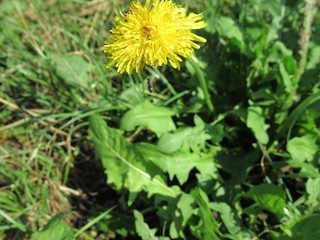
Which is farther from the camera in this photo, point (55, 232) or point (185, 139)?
point (185, 139)

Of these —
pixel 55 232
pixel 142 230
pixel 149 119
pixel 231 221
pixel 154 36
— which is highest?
pixel 154 36

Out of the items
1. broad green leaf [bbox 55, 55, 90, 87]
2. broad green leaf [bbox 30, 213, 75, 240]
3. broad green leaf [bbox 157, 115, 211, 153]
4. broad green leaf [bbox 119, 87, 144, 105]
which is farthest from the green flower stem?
broad green leaf [bbox 30, 213, 75, 240]

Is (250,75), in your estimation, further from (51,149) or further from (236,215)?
(51,149)

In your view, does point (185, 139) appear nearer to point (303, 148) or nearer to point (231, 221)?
point (231, 221)

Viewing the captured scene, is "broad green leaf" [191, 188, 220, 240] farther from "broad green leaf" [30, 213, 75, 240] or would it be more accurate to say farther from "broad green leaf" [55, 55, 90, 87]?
"broad green leaf" [55, 55, 90, 87]

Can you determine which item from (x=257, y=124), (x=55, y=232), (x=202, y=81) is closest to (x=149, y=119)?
(x=202, y=81)

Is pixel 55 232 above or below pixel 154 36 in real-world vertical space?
below

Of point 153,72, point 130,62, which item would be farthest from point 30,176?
point 130,62
